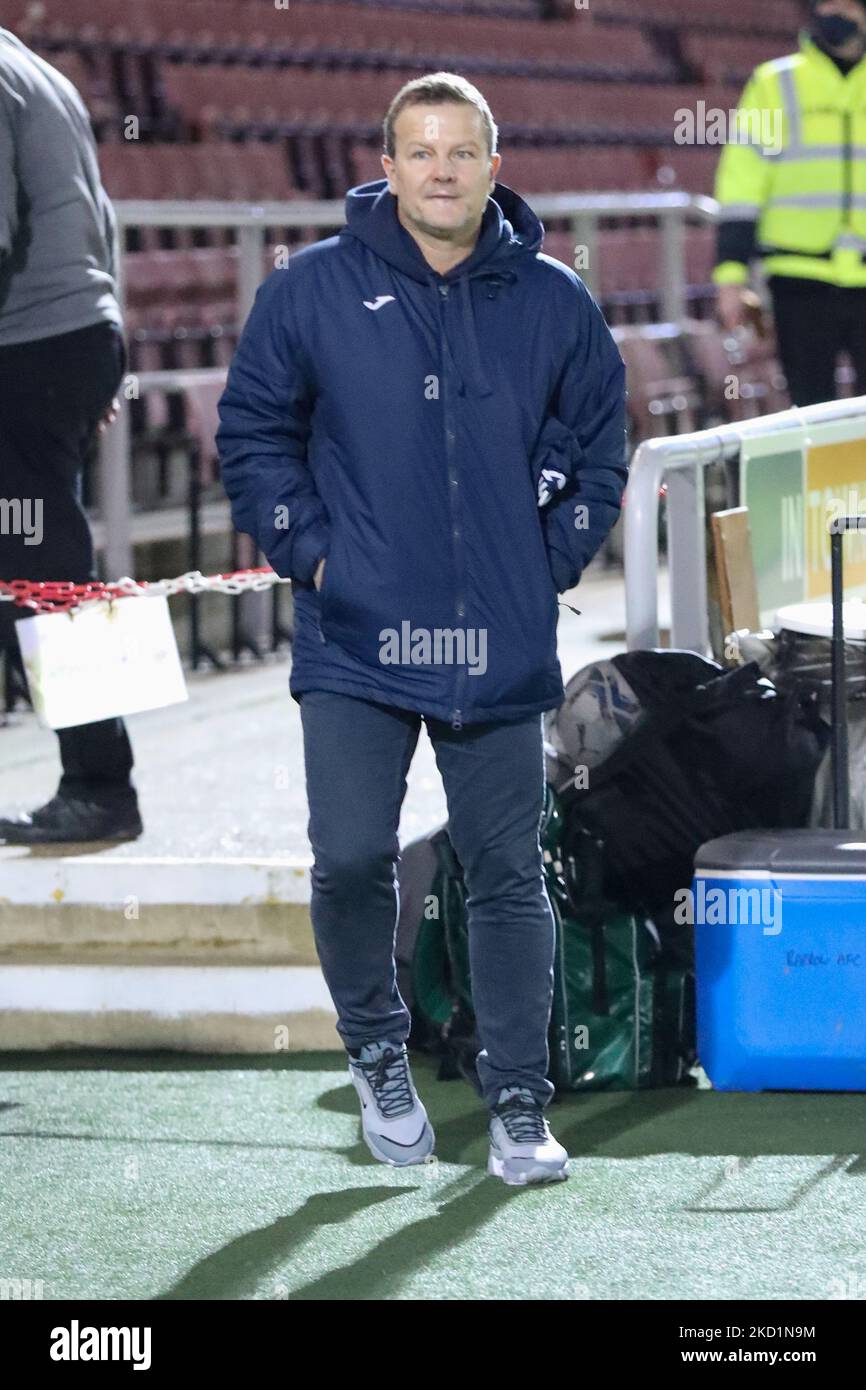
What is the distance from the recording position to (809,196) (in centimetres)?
530

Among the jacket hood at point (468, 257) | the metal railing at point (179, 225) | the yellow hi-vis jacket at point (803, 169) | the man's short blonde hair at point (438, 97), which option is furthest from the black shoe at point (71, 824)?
the yellow hi-vis jacket at point (803, 169)

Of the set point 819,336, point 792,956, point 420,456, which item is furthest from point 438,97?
point 819,336

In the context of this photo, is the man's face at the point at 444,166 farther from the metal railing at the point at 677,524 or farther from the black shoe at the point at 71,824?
the black shoe at the point at 71,824

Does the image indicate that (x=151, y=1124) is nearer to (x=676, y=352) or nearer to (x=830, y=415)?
(x=830, y=415)

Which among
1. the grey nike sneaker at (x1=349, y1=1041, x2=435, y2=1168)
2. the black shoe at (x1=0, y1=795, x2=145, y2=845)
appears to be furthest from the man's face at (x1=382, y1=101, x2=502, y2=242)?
the black shoe at (x1=0, y1=795, x2=145, y2=845)

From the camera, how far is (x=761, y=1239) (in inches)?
101

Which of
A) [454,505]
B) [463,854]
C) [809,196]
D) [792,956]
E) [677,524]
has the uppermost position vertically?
[809,196]

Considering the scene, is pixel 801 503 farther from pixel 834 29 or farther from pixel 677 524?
pixel 834 29

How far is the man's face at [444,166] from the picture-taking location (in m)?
2.66

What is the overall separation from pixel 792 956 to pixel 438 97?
1.26m

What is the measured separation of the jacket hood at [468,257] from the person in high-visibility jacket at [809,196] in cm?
263

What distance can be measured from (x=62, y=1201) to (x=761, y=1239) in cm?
87

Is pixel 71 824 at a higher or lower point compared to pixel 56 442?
lower
